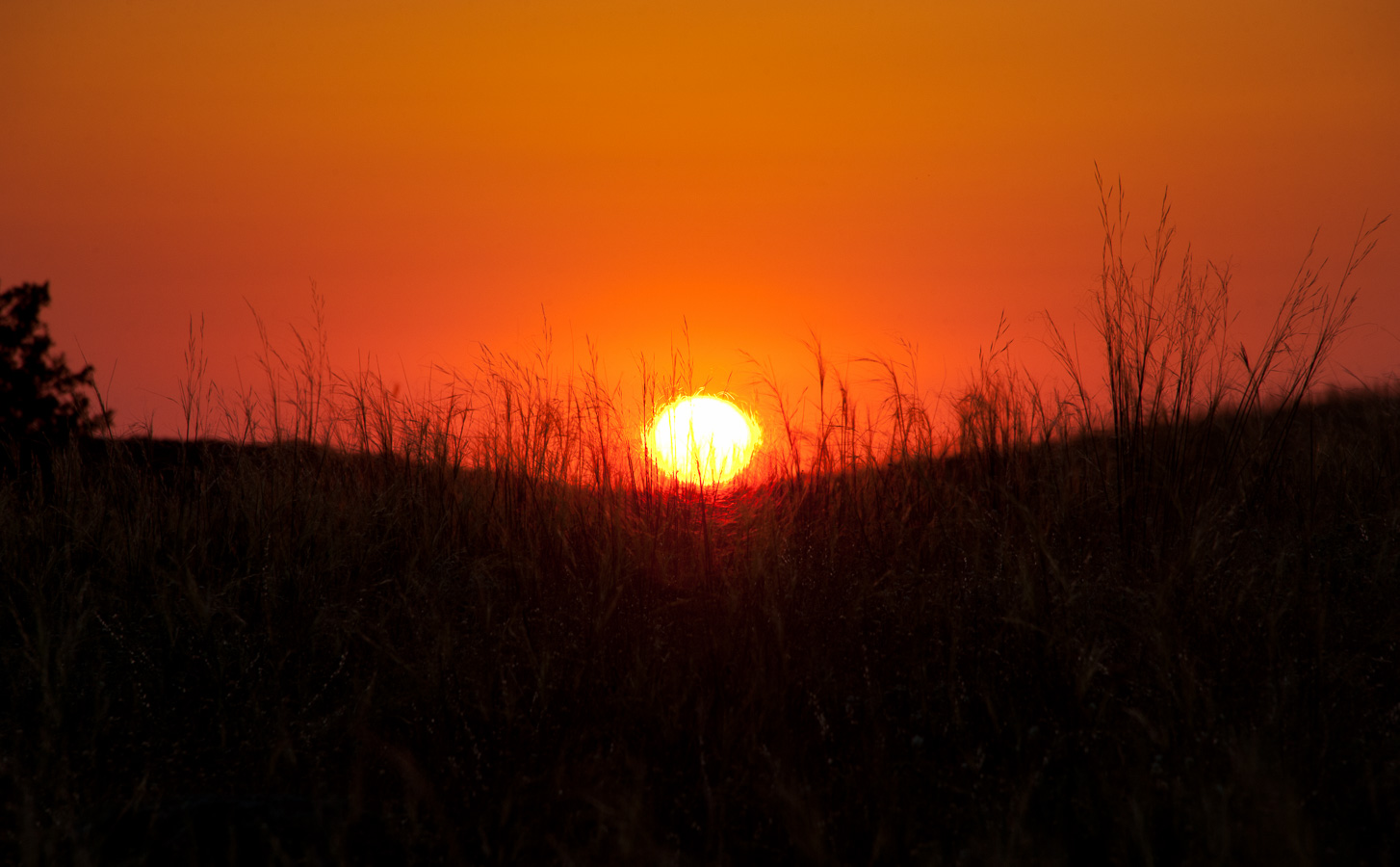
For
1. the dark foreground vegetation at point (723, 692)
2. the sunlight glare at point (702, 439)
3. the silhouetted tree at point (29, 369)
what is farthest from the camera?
the silhouetted tree at point (29, 369)

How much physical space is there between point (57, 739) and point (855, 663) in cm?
183

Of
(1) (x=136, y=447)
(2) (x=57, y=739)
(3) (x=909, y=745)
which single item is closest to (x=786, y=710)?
(3) (x=909, y=745)

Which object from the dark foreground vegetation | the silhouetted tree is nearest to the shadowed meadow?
the dark foreground vegetation

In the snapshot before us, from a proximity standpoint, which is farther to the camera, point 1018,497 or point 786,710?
point 1018,497

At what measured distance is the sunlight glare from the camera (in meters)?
3.76

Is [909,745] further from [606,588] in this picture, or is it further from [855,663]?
[606,588]

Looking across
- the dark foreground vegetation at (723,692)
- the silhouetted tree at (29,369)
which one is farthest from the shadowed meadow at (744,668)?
A: the silhouetted tree at (29,369)

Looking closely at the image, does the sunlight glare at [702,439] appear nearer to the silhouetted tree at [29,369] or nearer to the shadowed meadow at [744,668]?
the shadowed meadow at [744,668]

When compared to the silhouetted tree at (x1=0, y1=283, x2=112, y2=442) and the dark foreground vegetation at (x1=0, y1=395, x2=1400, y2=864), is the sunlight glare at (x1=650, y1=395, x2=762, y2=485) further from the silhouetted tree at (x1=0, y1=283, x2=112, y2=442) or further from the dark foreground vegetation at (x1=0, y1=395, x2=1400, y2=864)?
the silhouetted tree at (x1=0, y1=283, x2=112, y2=442)

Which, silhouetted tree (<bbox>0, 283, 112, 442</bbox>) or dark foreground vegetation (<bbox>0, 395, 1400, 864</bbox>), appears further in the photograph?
silhouetted tree (<bbox>0, 283, 112, 442</bbox>)

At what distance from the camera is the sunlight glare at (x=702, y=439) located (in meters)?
3.76

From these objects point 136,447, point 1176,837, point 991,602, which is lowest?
point 1176,837

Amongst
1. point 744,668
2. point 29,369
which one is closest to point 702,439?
point 744,668

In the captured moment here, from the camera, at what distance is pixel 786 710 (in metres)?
1.95
